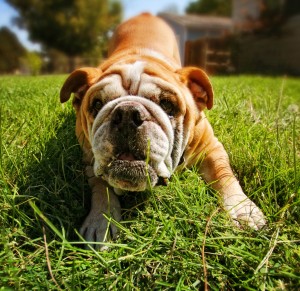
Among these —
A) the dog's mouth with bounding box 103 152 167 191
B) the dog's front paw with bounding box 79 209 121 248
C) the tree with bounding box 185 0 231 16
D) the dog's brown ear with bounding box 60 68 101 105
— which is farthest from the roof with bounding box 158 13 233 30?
the dog's front paw with bounding box 79 209 121 248

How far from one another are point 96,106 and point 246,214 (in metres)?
1.18

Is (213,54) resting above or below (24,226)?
below

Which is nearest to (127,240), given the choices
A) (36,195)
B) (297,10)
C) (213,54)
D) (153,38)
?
(36,195)

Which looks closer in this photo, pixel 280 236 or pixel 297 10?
pixel 280 236

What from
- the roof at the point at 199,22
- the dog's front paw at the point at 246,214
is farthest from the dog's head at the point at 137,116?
the roof at the point at 199,22

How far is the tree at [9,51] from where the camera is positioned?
2766 centimetres

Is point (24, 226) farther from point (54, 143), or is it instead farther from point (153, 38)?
point (153, 38)

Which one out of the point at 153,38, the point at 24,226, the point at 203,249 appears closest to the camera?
the point at 203,249

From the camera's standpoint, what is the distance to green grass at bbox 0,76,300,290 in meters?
1.53

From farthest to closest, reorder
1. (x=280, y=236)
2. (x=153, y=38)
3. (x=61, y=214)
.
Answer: (x=153, y=38), (x=61, y=214), (x=280, y=236)

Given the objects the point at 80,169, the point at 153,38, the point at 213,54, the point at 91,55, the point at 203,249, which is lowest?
the point at 91,55

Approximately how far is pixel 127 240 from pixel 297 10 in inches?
937

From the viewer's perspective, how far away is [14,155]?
250cm

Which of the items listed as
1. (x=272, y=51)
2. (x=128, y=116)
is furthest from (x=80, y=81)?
(x=272, y=51)
